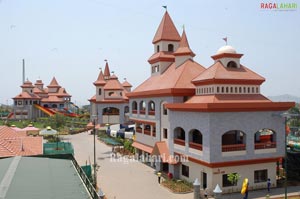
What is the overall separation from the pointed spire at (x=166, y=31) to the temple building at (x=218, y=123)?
657cm

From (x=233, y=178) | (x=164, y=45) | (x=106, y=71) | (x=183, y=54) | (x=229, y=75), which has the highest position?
(x=106, y=71)

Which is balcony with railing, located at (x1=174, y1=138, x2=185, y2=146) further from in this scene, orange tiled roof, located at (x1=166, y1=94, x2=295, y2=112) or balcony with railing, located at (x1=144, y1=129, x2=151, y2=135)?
balcony with railing, located at (x1=144, y1=129, x2=151, y2=135)

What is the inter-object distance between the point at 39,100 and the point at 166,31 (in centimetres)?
6237

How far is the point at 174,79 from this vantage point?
3077cm

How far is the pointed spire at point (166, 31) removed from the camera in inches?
1508

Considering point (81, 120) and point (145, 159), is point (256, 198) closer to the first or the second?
point (145, 159)

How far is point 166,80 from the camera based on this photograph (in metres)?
32.7

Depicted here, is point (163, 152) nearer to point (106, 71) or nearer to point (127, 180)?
point (127, 180)

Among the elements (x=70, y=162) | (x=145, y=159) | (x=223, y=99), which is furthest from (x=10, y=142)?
(x=223, y=99)

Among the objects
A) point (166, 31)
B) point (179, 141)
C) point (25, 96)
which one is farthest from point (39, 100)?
point (179, 141)

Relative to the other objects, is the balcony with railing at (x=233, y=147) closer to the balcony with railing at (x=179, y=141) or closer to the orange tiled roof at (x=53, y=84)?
the balcony with railing at (x=179, y=141)

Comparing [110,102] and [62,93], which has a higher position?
[62,93]

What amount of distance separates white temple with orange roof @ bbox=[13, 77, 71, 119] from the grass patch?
6423cm

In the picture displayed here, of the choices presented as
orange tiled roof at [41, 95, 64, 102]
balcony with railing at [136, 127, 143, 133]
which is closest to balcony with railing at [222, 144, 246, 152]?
balcony with railing at [136, 127, 143, 133]
